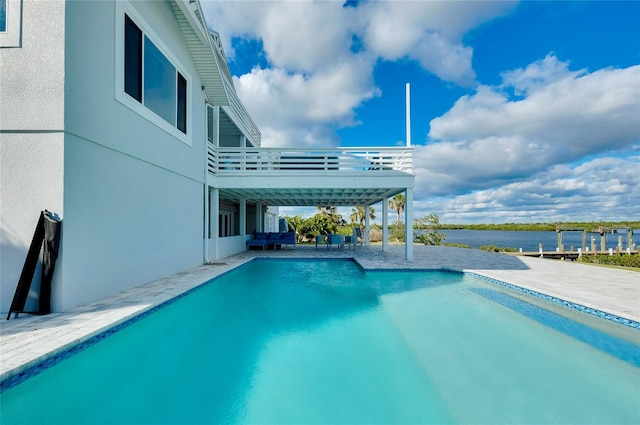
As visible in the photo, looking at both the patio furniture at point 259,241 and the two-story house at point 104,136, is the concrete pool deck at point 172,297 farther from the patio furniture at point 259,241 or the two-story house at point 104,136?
the patio furniture at point 259,241

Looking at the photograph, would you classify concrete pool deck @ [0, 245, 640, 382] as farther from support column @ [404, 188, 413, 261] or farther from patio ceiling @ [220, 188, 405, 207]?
patio ceiling @ [220, 188, 405, 207]

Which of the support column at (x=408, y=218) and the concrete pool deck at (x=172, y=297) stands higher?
the support column at (x=408, y=218)

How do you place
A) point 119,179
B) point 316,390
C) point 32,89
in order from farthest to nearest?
1. point 119,179
2. point 32,89
3. point 316,390

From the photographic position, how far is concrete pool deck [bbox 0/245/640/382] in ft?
10.9

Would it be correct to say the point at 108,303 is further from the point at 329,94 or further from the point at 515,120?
the point at 515,120

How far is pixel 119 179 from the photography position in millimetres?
5777

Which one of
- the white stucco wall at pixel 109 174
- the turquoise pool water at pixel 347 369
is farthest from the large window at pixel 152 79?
the turquoise pool water at pixel 347 369

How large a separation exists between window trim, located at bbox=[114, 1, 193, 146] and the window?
0.06 ft

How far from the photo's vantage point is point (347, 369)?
3.54 m

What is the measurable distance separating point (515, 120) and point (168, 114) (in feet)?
71.5

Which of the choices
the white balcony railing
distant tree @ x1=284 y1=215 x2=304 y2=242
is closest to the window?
the white balcony railing

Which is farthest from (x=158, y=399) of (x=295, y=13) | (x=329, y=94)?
(x=329, y=94)

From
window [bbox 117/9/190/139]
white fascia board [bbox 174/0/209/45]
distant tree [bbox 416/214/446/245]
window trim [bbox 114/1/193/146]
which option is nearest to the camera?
window trim [bbox 114/1/193/146]

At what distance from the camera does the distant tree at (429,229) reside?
1006 inches
